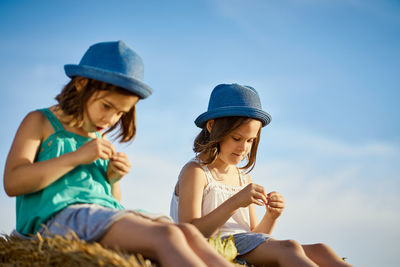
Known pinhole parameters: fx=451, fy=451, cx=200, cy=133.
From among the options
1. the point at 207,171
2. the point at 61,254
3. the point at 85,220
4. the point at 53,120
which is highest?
the point at 207,171

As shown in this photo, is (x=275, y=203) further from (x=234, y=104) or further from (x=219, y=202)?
(x=234, y=104)

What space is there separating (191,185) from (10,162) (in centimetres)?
142

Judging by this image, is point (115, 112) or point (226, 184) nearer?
point (115, 112)

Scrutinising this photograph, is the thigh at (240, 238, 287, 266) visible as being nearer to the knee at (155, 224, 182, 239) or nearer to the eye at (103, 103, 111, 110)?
the knee at (155, 224, 182, 239)

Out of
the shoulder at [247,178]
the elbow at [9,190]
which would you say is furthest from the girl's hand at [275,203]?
the elbow at [9,190]

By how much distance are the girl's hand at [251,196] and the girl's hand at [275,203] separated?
8.3 inches

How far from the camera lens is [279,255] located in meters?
2.99

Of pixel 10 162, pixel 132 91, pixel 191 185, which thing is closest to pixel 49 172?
pixel 10 162

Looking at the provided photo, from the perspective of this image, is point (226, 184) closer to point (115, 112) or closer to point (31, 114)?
point (115, 112)

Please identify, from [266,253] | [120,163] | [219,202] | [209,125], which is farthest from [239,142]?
[120,163]

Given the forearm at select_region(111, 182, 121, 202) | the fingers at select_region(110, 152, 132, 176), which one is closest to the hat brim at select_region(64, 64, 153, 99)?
the fingers at select_region(110, 152, 132, 176)

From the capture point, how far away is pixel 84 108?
2723 millimetres

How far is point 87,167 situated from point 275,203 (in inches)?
57.7

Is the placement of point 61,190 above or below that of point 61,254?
above
